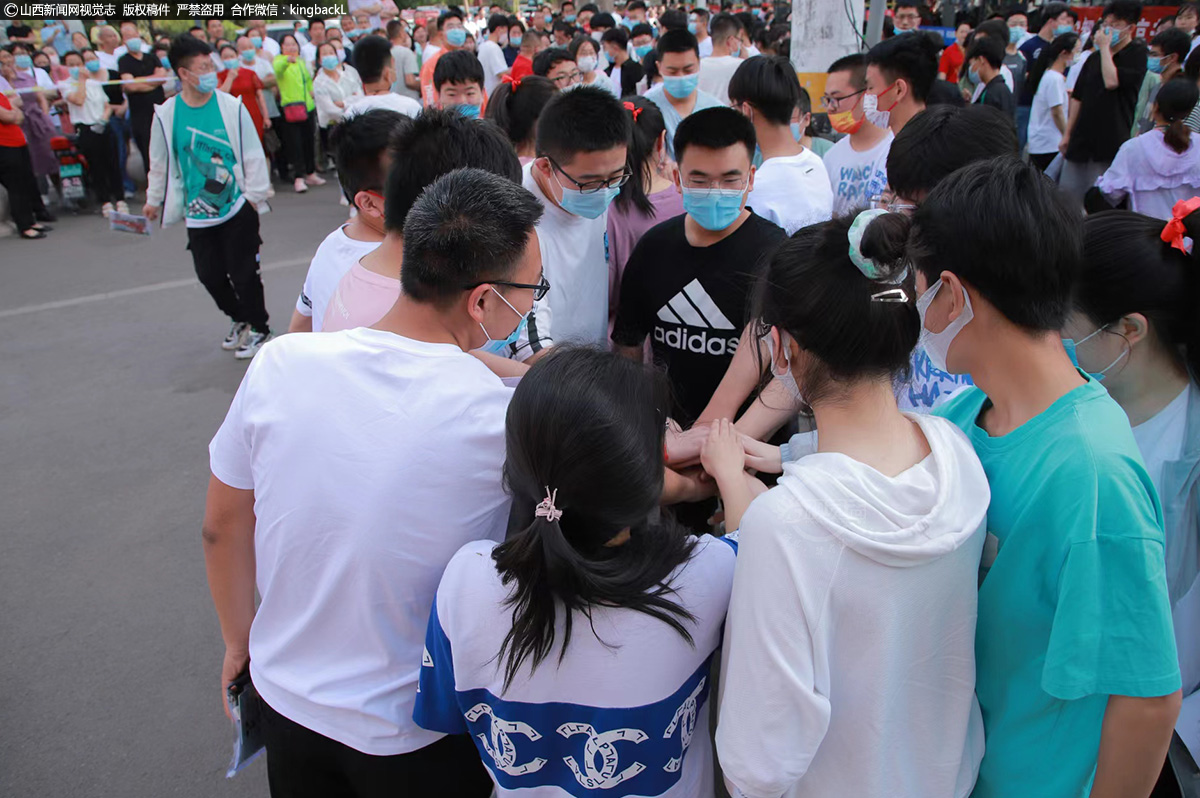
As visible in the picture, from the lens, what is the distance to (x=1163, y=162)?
4531mm

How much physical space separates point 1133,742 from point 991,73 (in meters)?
6.90

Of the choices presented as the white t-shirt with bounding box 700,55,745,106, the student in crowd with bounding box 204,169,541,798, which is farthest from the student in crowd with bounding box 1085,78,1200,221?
the student in crowd with bounding box 204,169,541,798

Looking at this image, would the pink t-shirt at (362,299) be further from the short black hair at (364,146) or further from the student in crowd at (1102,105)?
the student in crowd at (1102,105)

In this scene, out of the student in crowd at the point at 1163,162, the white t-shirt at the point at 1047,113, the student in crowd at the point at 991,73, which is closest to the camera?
the student in crowd at the point at 1163,162

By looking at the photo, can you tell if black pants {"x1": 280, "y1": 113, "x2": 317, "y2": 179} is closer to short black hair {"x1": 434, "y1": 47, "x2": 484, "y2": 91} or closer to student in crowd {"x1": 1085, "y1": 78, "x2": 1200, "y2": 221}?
short black hair {"x1": 434, "y1": 47, "x2": 484, "y2": 91}

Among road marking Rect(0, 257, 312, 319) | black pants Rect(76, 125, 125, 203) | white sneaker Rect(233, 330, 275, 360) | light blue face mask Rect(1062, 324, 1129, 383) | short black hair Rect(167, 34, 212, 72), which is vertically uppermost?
short black hair Rect(167, 34, 212, 72)

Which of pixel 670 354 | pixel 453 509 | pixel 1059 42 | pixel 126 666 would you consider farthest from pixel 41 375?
pixel 1059 42

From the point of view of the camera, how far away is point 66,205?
957 cm

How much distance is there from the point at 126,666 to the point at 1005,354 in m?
2.92

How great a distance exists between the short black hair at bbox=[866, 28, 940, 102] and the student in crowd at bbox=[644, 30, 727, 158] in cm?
153

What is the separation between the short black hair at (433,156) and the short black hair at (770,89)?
2.04 meters

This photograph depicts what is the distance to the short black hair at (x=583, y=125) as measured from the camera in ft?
8.17

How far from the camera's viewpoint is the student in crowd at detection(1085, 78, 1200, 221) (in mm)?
4457

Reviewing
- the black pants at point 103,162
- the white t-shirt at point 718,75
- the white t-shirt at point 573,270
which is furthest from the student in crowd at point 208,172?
the black pants at point 103,162
